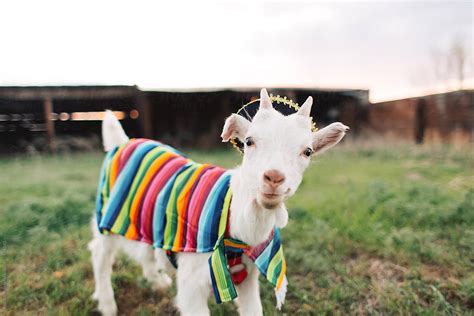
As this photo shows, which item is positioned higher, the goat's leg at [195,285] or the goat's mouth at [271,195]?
the goat's mouth at [271,195]

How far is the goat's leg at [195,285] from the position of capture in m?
1.94

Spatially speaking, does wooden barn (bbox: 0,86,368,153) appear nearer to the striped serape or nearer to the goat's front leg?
the striped serape

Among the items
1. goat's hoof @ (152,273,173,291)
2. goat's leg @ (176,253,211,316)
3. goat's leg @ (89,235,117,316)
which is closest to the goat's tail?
goat's leg @ (89,235,117,316)

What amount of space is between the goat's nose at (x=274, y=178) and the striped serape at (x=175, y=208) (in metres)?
0.53

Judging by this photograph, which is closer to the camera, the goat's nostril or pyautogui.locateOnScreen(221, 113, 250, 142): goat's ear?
the goat's nostril

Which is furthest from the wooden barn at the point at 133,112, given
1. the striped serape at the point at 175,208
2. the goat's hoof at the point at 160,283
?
the striped serape at the point at 175,208

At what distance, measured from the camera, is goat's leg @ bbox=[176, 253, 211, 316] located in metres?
1.94

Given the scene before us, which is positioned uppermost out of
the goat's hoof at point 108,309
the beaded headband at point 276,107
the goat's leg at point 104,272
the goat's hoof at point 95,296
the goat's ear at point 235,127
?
the beaded headband at point 276,107

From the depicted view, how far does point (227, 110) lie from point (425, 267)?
972 cm

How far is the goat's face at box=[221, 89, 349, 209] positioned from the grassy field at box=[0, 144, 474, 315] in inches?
16.6

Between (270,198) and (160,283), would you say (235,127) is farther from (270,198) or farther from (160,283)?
(160,283)

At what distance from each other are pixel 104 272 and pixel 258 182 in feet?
5.31

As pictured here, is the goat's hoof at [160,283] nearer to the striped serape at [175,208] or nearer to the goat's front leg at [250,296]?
the striped serape at [175,208]

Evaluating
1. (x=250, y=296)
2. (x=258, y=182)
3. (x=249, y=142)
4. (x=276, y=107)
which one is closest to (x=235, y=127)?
(x=249, y=142)
